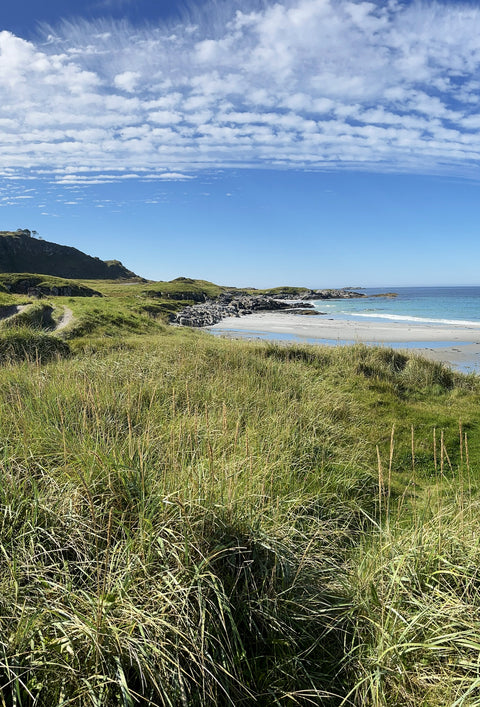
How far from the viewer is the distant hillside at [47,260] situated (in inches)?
5472

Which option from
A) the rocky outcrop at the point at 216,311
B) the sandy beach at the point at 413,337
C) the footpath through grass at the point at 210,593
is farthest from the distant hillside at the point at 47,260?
the footpath through grass at the point at 210,593

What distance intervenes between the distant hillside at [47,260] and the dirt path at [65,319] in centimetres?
13073

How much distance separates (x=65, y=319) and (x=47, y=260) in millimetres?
146615

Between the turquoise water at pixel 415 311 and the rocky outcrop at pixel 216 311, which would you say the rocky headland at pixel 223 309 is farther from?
the turquoise water at pixel 415 311

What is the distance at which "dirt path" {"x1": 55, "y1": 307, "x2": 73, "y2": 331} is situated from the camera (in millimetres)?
16209

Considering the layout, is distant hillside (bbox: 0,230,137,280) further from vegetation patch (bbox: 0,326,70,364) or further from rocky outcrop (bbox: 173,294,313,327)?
vegetation patch (bbox: 0,326,70,364)

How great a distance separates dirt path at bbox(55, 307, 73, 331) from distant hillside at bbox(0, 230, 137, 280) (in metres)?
131

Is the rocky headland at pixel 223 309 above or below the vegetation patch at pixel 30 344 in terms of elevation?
below

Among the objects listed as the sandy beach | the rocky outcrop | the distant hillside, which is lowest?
the sandy beach

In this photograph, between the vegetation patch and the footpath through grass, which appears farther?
the vegetation patch

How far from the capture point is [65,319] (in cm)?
1747

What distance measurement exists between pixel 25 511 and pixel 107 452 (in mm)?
806

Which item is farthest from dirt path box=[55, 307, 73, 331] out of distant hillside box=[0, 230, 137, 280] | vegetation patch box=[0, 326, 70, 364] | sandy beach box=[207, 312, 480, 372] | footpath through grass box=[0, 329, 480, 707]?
distant hillside box=[0, 230, 137, 280]

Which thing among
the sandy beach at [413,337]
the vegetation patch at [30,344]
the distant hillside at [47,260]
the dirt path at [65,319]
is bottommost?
the sandy beach at [413,337]
